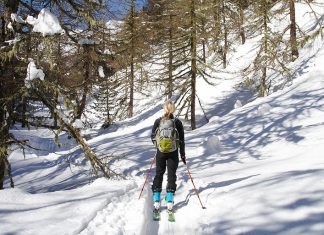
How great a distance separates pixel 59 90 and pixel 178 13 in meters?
15.3

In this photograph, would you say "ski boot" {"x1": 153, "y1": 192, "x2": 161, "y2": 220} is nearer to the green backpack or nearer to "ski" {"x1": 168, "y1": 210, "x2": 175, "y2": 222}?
"ski" {"x1": 168, "y1": 210, "x2": 175, "y2": 222}

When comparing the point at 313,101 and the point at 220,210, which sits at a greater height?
the point at 313,101

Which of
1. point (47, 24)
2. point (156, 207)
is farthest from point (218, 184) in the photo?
point (47, 24)

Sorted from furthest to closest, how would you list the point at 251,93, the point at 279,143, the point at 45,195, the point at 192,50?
the point at 251,93, the point at 192,50, the point at 279,143, the point at 45,195

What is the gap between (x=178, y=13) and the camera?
21703 millimetres

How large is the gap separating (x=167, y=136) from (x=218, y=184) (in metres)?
2.45

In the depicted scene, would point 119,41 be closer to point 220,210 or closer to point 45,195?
point 45,195

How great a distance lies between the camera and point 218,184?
892 cm

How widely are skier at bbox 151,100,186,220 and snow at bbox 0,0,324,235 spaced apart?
1.42ft

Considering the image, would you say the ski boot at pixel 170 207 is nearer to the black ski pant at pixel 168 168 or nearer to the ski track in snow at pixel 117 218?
the black ski pant at pixel 168 168

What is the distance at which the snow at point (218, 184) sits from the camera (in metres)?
5.73

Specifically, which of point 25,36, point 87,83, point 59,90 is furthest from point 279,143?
point 87,83

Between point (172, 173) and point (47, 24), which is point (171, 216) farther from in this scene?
point (47, 24)

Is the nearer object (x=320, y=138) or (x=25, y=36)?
(x=25, y=36)
